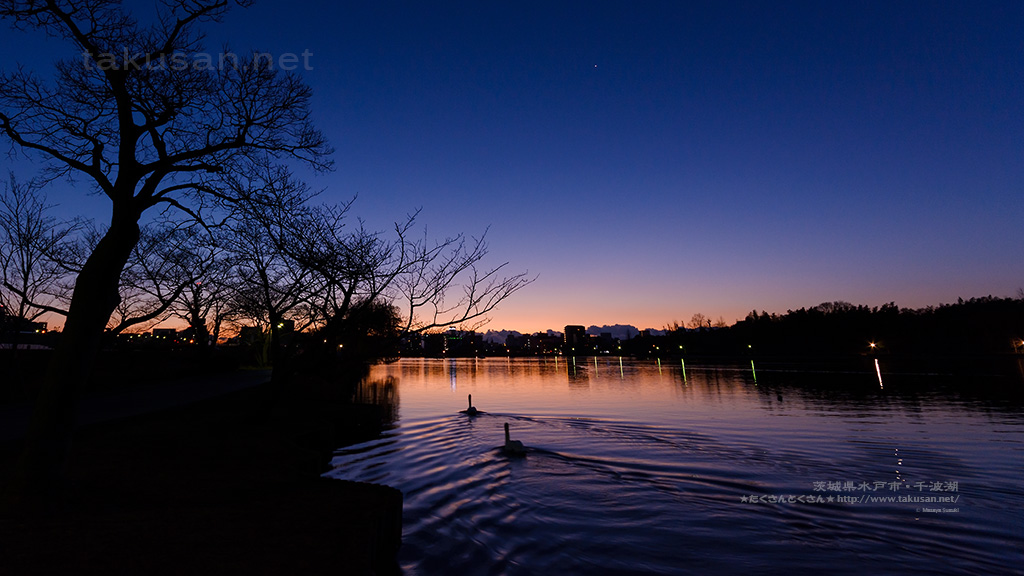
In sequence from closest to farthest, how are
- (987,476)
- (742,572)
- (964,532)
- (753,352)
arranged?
(742,572), (964,532), (987,476), (753,352)

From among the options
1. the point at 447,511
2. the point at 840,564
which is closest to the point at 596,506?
the point at 447,511

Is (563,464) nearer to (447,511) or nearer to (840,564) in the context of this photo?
(447,511)

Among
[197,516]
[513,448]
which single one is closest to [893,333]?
[513,448]

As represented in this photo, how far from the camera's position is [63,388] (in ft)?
22.8

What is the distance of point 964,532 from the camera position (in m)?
10.0

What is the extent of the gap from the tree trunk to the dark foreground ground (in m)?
0.41

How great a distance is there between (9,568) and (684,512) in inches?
482

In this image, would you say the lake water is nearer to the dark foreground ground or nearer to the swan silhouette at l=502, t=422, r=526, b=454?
the swan silhouette at l=502, t=422, r=526, b=454

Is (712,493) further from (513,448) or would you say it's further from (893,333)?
(893,333)

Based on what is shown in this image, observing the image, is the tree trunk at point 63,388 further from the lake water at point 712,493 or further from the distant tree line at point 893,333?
the distant tree line at point 893,333

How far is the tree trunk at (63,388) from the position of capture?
687 cm

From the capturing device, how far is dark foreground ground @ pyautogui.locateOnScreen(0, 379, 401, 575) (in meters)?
5.59

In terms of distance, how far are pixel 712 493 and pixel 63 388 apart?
14.6m

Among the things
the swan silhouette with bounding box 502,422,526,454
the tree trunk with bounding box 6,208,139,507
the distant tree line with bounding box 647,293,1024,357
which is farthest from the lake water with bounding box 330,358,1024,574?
the distant tree line with bounding box 647,293,1024,357
